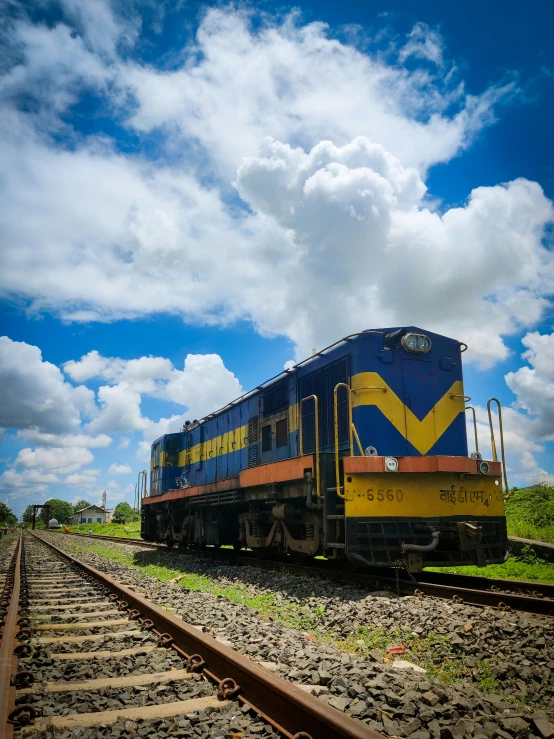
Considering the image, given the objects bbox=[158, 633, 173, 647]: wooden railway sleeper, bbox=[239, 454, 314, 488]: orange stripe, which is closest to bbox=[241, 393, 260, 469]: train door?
bbox=[239, 454, 314, 488]: orange stripe

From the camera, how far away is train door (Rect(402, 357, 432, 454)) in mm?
8305

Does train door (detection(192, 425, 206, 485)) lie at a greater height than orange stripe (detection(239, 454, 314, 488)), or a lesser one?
greater

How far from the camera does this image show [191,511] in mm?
13930

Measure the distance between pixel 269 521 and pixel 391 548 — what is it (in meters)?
3.46

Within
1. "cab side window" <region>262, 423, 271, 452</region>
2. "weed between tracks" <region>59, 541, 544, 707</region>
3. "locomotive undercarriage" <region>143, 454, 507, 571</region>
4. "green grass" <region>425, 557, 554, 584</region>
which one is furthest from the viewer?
"cab side window" <region>262, 423, 271, 452</region>

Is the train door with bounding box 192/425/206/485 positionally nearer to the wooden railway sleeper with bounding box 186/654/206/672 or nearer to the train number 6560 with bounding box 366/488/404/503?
the train number 6560 with bounding box 366/488/404/503

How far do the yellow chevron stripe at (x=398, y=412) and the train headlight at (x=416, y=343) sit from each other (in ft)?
2.21

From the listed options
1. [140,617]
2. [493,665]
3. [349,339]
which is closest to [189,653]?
[140,617]

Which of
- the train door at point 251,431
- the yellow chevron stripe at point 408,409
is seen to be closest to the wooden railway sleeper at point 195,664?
the yellow chevron stripe at point 408,409

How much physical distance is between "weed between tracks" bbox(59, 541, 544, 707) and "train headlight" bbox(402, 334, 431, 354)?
402 centimetres

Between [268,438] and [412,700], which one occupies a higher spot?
[268,438]

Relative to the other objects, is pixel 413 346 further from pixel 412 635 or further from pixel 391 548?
pixel 412 635

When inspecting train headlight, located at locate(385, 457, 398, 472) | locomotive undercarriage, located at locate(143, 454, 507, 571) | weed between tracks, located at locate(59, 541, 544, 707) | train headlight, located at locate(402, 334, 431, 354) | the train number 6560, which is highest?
train headlight, located at locate(402, 334, 431, 354)

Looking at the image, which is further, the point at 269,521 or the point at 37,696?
the point at 269,521
